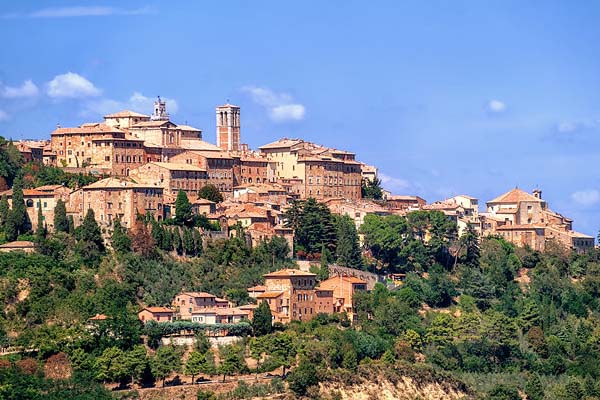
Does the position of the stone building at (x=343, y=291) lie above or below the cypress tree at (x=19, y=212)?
below

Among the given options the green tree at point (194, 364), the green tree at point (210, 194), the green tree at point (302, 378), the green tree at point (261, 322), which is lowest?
the green tree at point (302, 378)

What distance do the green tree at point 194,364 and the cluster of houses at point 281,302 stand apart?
156 inches

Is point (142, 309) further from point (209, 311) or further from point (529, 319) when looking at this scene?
point (529, 319)

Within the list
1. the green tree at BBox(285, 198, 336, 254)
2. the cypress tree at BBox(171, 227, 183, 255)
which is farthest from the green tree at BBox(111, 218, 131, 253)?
the green tree at BBox(285, 198, 336, 254)

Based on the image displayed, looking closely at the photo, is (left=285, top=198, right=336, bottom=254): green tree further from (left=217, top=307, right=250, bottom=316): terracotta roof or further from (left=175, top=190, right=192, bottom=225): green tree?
(left=217, top=307, right=250, bottom=316): terracotta roof

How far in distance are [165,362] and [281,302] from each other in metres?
9.41

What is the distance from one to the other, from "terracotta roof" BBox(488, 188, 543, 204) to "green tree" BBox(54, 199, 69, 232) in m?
35.5

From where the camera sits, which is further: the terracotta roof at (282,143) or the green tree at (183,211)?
the terracotta roof at (282,143)

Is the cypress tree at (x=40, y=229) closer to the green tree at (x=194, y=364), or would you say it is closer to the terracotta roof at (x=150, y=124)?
the green tree at (x=194, y=364)

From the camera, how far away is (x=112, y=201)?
84.6m

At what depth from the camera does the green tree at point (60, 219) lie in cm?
8256

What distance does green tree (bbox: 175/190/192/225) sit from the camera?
8619 centimetres

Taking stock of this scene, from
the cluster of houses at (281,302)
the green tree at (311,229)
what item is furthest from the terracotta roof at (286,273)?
the green tree at (311,229)

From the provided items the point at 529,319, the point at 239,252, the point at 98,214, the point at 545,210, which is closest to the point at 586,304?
the point at 529,319
